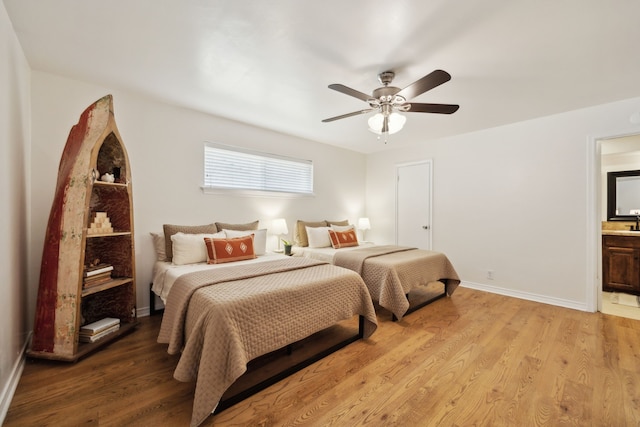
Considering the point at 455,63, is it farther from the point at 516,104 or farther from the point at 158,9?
the point at 158,9

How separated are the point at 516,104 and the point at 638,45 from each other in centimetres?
112

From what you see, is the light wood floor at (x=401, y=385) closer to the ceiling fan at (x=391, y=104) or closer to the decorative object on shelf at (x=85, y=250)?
the decorative object on shelf at (x=85, y=250)

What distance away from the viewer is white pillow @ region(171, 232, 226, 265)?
9.11 ft

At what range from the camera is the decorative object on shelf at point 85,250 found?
2.04 metres

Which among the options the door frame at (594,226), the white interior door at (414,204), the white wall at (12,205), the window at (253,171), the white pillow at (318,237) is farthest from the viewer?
the white interior door at (414,204)

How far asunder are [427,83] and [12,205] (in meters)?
3.06

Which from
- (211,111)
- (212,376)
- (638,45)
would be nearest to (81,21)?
(211,111)

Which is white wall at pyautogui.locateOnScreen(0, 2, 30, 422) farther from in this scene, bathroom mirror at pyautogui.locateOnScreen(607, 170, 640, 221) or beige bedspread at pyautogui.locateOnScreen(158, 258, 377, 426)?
bathroom mirror at pyautogui.locateOnScreen(607, 170, 640, 221)

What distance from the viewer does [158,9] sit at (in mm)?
1704

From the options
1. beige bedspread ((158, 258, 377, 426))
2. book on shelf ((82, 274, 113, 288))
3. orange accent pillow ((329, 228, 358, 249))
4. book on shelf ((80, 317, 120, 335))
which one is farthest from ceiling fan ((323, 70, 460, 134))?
book on shelf ((80, 317, 120, 335))

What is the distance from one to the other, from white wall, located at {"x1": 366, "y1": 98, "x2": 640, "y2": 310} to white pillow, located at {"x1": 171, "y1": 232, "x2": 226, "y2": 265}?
3634 mm

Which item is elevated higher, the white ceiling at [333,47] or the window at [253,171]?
the white ceiling at [333,47]

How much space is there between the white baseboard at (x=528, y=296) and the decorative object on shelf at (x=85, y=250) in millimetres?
4420

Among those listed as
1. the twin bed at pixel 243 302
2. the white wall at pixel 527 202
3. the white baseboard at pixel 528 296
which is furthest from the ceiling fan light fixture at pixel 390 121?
the white baseboard at pixel 528 296
